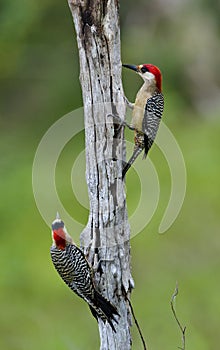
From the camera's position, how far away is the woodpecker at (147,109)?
134 inches

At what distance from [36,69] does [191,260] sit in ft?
15.2

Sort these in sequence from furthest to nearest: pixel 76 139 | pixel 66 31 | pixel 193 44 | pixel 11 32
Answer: pixel 193 44 < pixel 66 31 < pixel 76 139 < pixel 11 32

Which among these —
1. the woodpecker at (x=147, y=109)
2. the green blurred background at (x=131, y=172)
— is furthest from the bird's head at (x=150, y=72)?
the green blurred background at (x=131, y=172)

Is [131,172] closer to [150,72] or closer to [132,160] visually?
[150,72]

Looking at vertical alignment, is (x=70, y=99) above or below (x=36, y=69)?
below

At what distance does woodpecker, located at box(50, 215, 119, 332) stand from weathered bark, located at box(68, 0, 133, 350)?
0.05 metres

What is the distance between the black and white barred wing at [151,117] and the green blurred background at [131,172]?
102 inches

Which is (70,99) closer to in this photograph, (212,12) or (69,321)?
(212,12)

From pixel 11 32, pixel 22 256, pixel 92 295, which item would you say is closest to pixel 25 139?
pixel 11 32

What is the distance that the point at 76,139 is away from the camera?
9484 millimetres

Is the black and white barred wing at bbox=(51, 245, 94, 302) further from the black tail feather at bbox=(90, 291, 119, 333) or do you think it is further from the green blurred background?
the green blurred background

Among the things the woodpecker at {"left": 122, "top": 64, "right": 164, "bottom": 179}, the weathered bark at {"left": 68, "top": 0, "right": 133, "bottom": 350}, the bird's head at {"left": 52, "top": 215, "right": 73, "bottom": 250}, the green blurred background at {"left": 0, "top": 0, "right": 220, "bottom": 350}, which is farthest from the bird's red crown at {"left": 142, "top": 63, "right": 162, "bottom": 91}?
the green blurred background at {"left": 0, "top": 0, "right": 220, "bottom": 350}

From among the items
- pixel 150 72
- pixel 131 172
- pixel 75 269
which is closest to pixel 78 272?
pixel 75 269

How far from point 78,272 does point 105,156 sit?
578mm
